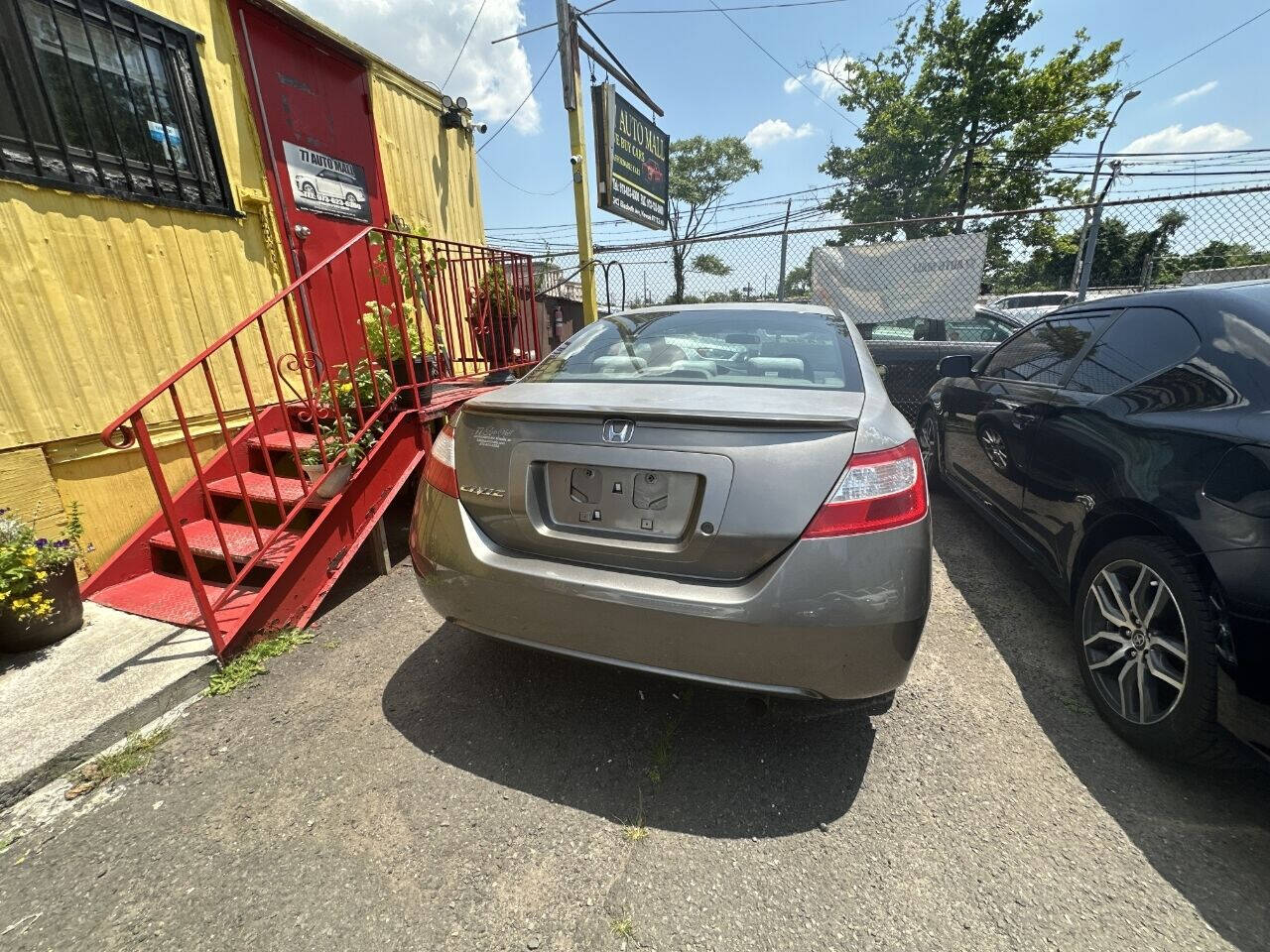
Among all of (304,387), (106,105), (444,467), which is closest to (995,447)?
(444,467)

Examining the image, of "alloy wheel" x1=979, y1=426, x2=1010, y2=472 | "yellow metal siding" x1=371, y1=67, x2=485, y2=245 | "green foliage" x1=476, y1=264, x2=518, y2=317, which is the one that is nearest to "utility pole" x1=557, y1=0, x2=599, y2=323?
"yellow metal siding" x1=371, y1=67, x2=485, y2=245

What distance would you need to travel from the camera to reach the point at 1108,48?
18484mm

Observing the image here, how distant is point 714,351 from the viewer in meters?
2.36

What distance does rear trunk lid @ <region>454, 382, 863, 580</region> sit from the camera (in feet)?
4.98

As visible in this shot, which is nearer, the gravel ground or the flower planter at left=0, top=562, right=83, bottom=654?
the gravel ground

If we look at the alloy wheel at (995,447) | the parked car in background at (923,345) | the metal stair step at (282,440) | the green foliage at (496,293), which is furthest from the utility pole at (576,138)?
the alloy wheel at (995,447)

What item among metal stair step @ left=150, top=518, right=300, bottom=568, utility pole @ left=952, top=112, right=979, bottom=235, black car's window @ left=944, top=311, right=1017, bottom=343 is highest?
utility pole @ left=952, top=112, right=979, bottom=235

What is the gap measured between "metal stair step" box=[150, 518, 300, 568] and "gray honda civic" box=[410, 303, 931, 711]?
1290mm

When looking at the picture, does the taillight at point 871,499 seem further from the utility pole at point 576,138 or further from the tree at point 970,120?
the tree at point 970,120

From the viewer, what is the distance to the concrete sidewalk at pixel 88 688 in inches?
74.1

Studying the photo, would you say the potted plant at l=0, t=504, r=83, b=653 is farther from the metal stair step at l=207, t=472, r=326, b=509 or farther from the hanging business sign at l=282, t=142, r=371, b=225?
the hanging business sign at l=282, t=142, r=371, b=225

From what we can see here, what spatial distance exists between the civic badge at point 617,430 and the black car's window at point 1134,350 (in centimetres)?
207

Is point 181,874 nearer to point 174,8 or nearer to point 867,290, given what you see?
point 174,8

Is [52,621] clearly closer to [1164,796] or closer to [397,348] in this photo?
[397,348]
